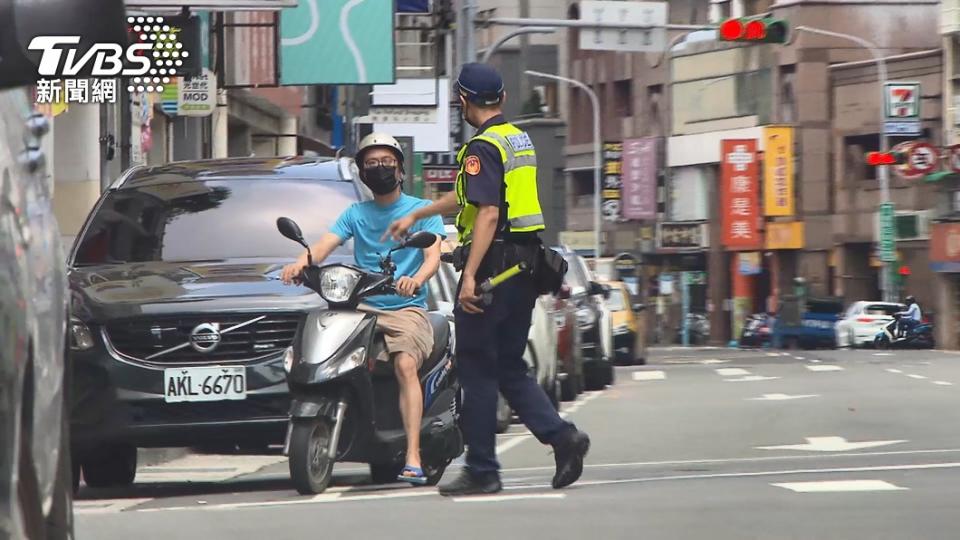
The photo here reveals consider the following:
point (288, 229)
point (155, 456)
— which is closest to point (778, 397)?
point (155, 456)

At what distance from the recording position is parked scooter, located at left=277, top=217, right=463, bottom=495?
10.1m

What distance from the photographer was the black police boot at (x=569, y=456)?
984 centimetres

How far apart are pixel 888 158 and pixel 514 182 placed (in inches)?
2147

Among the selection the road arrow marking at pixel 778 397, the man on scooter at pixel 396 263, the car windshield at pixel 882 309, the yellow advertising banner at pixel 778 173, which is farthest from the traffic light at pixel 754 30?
the yellow advertising banner at pixel 778 173

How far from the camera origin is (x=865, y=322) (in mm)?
63219

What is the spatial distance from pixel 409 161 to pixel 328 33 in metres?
4.17

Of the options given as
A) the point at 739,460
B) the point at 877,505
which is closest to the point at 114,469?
the point at 739,460

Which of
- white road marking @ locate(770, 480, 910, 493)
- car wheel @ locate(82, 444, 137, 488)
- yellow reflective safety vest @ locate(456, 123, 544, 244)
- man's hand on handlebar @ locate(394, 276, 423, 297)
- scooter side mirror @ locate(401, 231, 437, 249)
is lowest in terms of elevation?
car wheel @ locate(82, 444, 137, 488)

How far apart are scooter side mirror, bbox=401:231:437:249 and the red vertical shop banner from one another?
68.8m

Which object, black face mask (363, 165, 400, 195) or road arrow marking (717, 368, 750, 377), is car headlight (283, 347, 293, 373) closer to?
black face mask (363, 165, 400, 195)

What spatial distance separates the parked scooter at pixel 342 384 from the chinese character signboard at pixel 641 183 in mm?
75720

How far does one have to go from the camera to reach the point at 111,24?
4188 mm

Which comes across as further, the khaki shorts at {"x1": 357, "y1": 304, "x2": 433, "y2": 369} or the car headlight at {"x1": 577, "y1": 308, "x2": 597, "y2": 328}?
the car headlight at {"x1": 577, "y1": 308, "x2": 597, "y2": 328}

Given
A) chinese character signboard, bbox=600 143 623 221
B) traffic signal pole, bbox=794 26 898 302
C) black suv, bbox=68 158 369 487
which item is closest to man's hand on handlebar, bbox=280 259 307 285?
black suv, bbox=68 158 369 487
